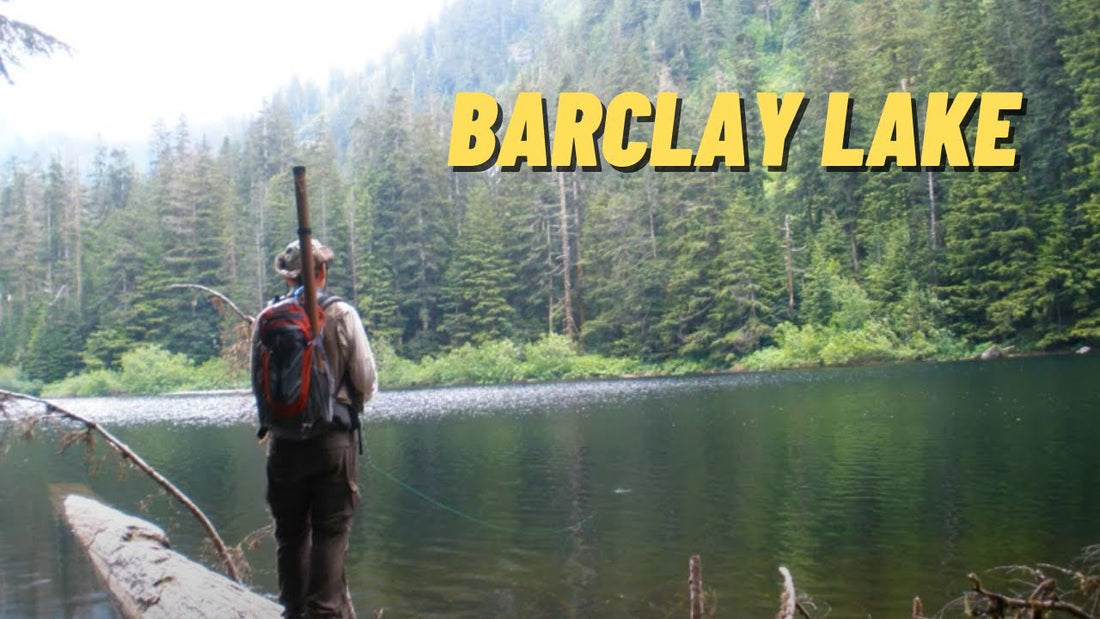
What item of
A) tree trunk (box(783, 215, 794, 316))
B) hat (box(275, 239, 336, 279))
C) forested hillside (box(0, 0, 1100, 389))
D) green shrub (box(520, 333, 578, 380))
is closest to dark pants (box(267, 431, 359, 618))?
hat (box(275, 239, 336, 279))

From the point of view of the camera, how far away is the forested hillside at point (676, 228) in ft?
127

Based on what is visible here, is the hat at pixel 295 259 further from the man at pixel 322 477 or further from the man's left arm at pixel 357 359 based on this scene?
the man's left arm at pixel 357 359

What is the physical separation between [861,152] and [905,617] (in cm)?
4336

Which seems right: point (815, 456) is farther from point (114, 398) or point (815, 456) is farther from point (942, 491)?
point (114, 398)

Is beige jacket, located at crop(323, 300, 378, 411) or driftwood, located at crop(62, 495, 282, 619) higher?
beige jacket, located at crop(323, 300, 378, 411)

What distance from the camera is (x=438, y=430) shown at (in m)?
23.6

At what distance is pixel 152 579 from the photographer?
18.6 feet

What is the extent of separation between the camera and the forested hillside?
38.8 metres

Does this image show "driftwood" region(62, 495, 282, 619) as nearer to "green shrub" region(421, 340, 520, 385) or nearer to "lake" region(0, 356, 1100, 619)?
"lake" region(0, 356, 1100, 619)

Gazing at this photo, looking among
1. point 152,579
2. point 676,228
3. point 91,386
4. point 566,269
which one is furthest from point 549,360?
point 152,579

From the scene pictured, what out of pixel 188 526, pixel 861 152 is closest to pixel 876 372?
pixel 861 152

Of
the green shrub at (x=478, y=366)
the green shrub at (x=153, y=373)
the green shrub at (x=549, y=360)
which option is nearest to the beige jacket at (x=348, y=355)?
the green shrub at (x=549, y=360)

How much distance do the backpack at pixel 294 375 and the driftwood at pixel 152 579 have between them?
144 centimetres

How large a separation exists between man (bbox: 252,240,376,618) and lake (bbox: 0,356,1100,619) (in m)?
2.51
